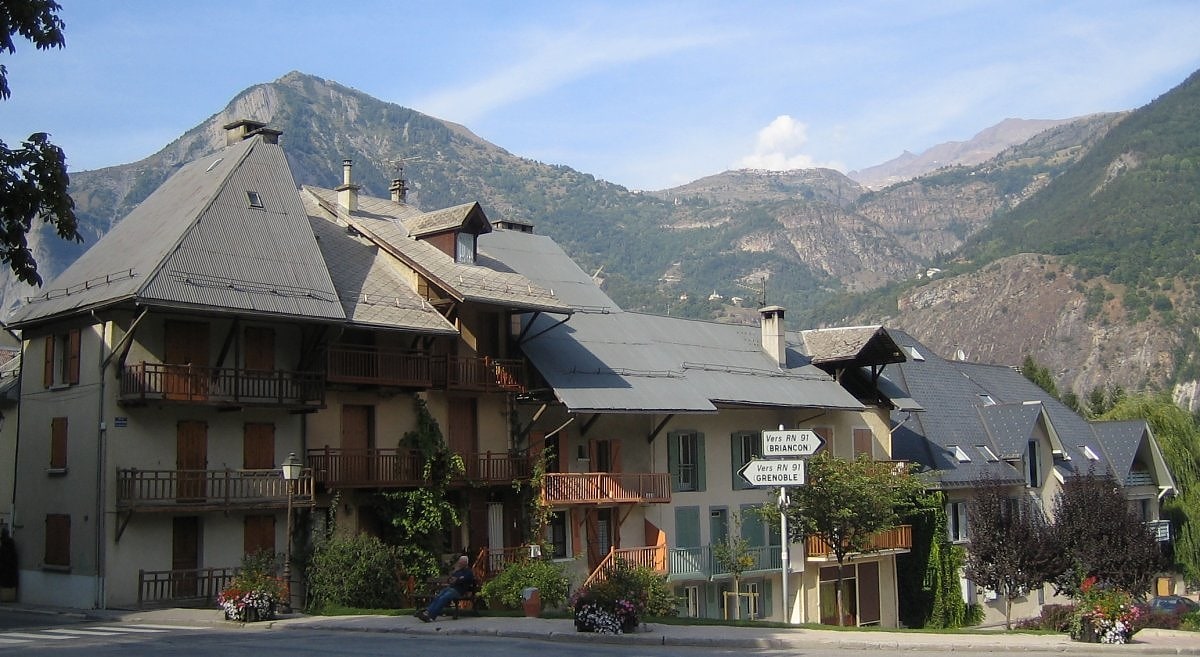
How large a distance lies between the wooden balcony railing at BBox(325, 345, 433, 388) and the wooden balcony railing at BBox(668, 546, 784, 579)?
11320 millimetres

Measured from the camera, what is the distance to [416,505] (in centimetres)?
3725

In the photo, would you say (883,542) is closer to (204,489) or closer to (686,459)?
(686,459)

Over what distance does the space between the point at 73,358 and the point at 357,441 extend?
315 inches

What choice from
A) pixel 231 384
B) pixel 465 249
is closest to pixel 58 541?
pixel 231 384

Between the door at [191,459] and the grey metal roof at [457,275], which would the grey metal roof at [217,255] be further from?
the door at [191,459]

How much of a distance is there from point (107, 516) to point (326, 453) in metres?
5.97

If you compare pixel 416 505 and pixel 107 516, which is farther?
pixel 416 505

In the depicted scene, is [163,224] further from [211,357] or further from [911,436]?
[911,436]

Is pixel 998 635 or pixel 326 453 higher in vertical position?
pixel 326 453

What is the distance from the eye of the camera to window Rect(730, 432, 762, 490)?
4778cm

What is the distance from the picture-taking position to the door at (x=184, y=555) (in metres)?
33.1

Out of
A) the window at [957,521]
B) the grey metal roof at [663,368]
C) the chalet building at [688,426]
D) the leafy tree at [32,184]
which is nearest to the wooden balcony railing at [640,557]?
→ the chalet building at [688,426]

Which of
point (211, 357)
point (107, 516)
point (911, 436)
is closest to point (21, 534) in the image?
point (107, 516)

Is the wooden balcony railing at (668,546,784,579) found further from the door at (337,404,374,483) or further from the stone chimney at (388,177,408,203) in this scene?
the stone chimney at (388,177,408,203)
